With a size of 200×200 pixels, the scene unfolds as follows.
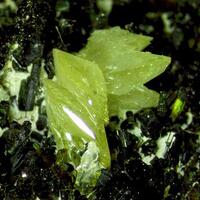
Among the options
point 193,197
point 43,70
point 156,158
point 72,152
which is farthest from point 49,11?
point 193,197

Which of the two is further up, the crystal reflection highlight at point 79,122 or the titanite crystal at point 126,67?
the titanite crystal at point 126,67

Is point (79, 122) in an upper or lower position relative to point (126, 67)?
lower

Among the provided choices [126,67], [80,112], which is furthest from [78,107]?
[126,67]

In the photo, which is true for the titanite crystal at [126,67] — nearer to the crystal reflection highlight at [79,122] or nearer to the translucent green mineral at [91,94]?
the translucent green mineral at [91,94]

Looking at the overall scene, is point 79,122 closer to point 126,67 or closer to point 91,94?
point 91,94

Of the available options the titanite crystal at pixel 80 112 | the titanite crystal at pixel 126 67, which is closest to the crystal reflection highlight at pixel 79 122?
the titanite crystal at pixel 80 112

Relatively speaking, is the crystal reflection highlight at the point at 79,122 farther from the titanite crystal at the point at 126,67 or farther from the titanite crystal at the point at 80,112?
the titanite crystal at the point at 126,67

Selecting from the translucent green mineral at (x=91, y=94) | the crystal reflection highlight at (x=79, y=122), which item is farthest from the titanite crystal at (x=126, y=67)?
the crystal reflection highlight at (x=79, y=122)

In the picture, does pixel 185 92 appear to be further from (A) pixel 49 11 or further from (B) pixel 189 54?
(A) pixel 49 11
